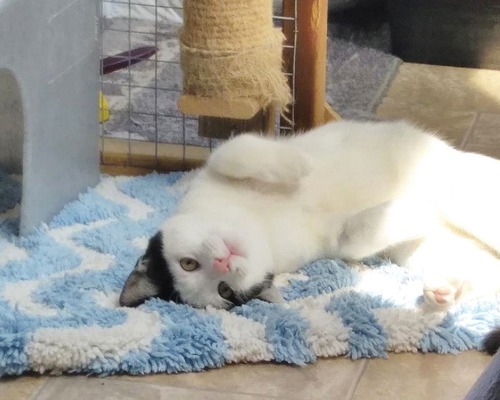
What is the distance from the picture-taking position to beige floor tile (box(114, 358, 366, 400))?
1.53m

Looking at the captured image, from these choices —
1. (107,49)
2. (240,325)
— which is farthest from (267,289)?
(107,49)

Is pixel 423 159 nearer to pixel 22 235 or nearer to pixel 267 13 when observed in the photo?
pixel 267 13

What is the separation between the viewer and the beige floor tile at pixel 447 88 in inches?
113

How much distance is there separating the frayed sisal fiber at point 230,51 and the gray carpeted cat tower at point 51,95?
0.25 metres

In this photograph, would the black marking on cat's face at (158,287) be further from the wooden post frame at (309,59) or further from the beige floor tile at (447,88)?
the beige floor tile at (447,88)

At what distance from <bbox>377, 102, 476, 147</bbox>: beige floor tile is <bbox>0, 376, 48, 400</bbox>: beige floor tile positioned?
4.63ft

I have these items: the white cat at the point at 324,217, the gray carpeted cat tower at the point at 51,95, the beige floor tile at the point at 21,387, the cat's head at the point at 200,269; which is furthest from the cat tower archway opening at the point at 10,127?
the beige floor tile at the point at 21,387

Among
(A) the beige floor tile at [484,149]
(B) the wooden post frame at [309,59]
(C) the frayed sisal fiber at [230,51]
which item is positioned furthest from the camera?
(A) the beige floor tile at [484,149]

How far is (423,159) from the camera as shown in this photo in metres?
1.97

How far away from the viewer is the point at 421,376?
61.6 inches

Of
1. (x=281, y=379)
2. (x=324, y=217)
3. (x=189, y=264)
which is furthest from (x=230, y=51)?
(x=281, y=379)

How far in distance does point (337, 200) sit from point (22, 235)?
2.25 feet

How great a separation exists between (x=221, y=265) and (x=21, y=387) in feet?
1.32

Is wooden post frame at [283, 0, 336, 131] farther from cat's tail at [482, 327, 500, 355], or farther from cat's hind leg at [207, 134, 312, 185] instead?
cat's tail at [482, 327, 500, 355]
